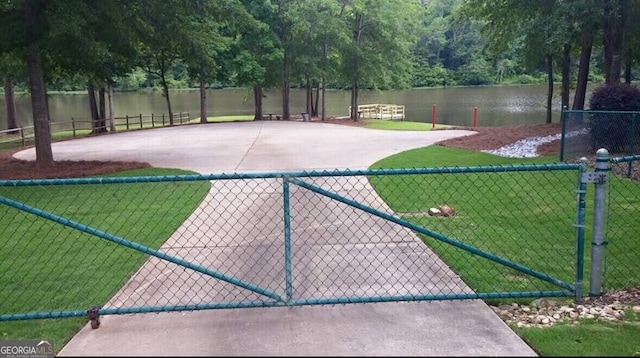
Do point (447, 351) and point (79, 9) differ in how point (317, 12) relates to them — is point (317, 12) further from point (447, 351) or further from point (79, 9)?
point (447, 351)

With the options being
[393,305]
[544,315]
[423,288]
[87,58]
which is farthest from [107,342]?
[87,58]

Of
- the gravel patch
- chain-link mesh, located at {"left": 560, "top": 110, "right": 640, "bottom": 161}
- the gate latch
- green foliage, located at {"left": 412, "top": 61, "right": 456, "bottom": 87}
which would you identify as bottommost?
the gravel patch

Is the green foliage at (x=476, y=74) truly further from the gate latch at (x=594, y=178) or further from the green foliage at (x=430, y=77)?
the gate latch at (x=594, y=178)

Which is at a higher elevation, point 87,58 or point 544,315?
point 87,58

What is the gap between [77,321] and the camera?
4848 mm

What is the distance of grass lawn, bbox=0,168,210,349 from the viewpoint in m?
5.30

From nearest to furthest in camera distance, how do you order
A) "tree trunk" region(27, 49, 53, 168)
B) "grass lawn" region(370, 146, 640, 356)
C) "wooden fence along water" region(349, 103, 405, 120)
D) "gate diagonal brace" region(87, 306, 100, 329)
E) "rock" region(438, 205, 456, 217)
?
1. "grass lawn" region(370, 146, 640, 356)
2. "gate diagonal brace" region(87, 306, 100, 329)
3. "rock" region(438, 205, 456, 217)
4. "tree trunk" region(27, 49, 53, 168)
5. "wooden fence along water" region(349, 103, 405, 120)

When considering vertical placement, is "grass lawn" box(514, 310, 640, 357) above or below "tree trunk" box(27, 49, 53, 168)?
below

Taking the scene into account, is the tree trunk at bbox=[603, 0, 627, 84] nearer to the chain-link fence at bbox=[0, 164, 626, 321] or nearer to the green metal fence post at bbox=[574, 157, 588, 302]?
the chain-link fence at bbox=[0, 164, 626, 321]

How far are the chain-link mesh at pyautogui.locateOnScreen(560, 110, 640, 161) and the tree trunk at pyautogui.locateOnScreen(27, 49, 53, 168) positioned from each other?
1389cm

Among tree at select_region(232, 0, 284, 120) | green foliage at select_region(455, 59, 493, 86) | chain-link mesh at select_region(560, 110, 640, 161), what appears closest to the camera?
chain-link mesh at select_region(560, 110, 640, 161)

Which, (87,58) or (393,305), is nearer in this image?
(393,305)

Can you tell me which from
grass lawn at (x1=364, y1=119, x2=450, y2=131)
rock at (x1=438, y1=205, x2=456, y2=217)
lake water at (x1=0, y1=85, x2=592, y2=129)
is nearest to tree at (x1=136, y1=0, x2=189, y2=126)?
rock at (x1=438, y1=205, x2=456, y2=217)

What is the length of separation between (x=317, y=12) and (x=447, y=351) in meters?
32.9
